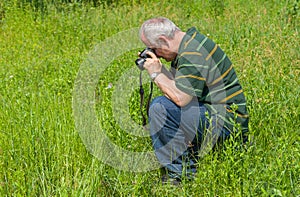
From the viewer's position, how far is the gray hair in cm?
312

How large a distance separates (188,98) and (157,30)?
51 centimetres

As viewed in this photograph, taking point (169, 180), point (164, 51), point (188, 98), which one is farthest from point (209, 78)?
point (169, 180)

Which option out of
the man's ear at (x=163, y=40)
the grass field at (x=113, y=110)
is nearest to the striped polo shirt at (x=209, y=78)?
the man's ear at (x=163, y=40)

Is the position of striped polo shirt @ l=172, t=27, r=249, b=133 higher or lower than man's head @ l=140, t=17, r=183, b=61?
lower

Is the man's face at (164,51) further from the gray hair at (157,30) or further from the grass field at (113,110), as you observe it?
the grass field at (113,110)

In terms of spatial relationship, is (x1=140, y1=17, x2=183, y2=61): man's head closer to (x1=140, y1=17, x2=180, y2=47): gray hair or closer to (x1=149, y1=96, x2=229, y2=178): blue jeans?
(x1=140, y1=17, x2=180, y2=47): gray hair

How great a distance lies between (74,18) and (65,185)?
480cm

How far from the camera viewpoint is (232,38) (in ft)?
18.0

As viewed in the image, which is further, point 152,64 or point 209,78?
point 152,64

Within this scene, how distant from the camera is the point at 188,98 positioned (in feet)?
10.0

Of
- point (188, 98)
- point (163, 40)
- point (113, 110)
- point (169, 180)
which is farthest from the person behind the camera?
point (113, 110)

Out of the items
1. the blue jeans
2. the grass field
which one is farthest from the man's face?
the grass field

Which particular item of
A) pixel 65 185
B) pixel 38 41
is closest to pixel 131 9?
pixel 38 41

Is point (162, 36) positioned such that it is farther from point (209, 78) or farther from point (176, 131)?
point (176, 131)
